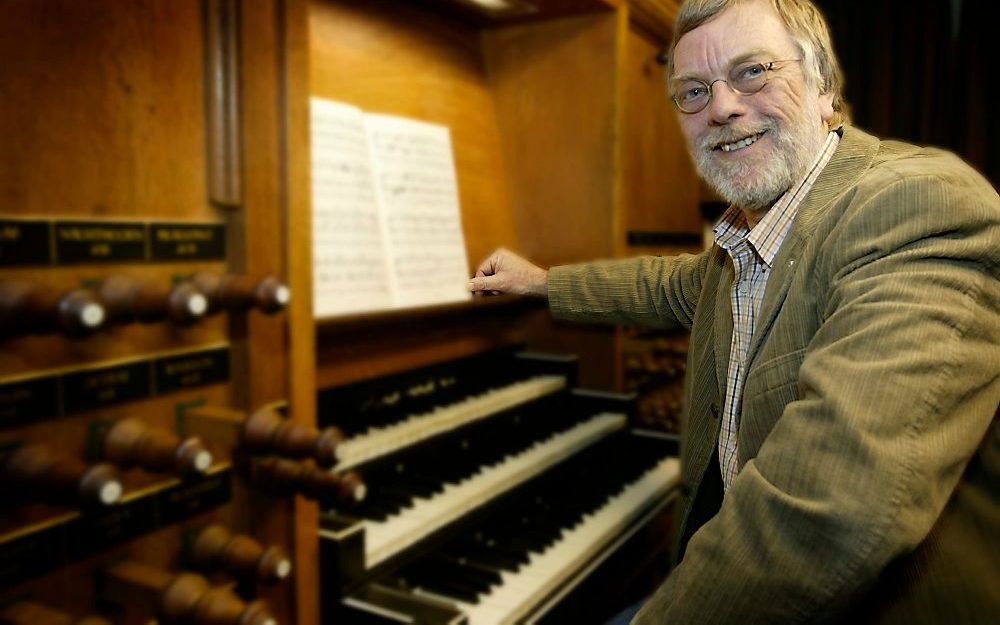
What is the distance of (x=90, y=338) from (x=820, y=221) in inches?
42.0

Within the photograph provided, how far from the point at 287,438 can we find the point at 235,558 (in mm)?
217

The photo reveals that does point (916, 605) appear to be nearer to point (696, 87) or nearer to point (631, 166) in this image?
point (696, 87)

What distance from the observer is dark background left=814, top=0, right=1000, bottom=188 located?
158 inches

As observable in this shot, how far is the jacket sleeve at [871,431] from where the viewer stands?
2.49 ft

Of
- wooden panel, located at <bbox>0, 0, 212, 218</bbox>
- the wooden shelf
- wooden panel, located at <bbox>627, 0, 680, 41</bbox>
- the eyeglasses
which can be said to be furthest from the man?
wooden panel, located at <bbox>627, 0, 680, 41</bbox>

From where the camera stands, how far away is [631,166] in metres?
2.89

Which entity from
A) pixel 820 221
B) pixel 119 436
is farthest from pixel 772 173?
pixel 119 436

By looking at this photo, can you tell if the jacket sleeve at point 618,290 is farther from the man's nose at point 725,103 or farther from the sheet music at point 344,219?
the sheet music at point 344,219

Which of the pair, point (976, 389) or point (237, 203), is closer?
point (976, 389)

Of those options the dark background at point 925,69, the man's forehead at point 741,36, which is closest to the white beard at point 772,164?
the man's forehead at point 741,36

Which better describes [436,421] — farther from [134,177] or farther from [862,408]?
[862,408]

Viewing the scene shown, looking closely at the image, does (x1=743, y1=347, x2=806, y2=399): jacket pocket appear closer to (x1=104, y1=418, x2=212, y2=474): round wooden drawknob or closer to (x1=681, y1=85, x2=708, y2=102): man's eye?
(x1=681, y1=85, x2=708, y2=102): man's eye

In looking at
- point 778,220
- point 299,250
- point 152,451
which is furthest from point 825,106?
point 152,451

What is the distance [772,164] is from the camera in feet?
3.86
